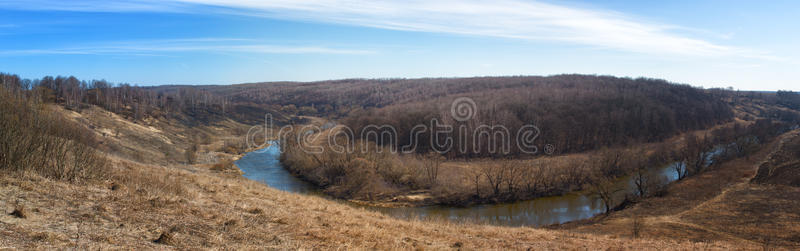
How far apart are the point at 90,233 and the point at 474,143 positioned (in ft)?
217

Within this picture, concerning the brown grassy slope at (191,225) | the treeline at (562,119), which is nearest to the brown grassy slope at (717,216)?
the brown grassy slope at (191,225)

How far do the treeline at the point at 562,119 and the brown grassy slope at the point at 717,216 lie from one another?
1291 inches

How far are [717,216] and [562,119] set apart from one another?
197 feet

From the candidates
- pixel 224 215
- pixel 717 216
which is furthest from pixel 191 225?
pixel 717 216

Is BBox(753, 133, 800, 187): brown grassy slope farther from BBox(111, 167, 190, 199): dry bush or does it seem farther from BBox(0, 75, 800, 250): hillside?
BBox(111, 167, 190, 199): dry bush

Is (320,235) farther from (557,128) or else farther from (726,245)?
(557,128)

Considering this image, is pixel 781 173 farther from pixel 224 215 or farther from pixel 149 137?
pixel 149 137

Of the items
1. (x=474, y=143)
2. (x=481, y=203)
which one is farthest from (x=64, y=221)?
(x=474, y=143)

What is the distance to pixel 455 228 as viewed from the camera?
14531mm

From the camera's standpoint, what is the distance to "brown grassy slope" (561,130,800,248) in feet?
60.3

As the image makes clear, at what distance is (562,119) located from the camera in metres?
81.1

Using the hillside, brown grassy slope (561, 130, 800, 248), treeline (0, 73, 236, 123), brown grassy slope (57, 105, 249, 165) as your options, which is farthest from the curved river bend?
treeline (0, 73, 236, 123)

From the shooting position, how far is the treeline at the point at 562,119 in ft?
241

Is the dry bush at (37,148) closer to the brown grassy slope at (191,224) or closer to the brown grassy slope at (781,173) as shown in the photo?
the brown grassy slope at (191,224)
